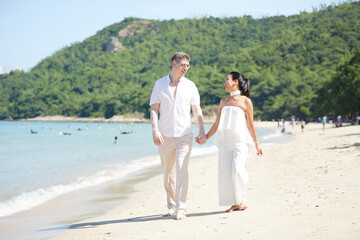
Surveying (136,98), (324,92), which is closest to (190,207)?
(324,92)

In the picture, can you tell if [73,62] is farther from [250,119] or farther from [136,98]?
[250,119]

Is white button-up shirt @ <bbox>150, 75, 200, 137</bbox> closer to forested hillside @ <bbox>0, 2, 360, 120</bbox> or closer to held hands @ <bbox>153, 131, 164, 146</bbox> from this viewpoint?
held hands @ <bbox>153, 131, 164, 146</bbox>

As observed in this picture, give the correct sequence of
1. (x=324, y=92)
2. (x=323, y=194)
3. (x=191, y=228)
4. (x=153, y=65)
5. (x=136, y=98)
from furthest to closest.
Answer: (x=153, y=65)
(x=136, y=98)
(x=324, y=92)
(x=323, y=194)
(x=191, y=228)

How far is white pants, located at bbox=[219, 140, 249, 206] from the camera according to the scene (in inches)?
210

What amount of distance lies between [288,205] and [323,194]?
0.89 meters

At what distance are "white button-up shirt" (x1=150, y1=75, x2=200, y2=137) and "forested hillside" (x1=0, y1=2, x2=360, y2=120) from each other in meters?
86.6

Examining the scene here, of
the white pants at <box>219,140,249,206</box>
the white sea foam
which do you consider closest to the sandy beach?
the white pants at <box>219,140,249,206</box>

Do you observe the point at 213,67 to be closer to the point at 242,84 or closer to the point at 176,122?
the point at 242,84

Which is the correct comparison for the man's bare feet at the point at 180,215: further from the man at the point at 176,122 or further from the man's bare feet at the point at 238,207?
the man's bare feet at the point at 238,207

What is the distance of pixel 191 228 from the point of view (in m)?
4.77

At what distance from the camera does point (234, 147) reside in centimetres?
537

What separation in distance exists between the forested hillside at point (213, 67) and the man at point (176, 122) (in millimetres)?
86592

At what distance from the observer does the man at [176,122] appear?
5.36 metres

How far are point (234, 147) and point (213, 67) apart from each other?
15706 cm
